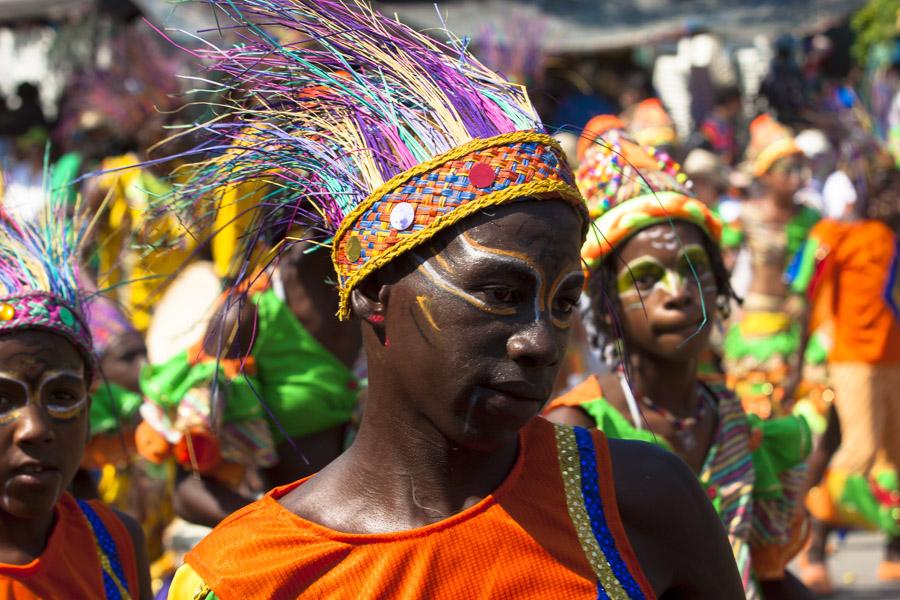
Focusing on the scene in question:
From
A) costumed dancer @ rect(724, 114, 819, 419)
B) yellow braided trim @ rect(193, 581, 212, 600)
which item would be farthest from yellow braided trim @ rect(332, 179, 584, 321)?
costumed dancer @ rect(724, 114, 819, 419)

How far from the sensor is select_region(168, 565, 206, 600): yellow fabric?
7.91 feet

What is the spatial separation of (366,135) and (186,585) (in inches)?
33.1

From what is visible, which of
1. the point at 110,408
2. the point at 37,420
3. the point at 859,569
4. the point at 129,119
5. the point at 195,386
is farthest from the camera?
the point at 129,119

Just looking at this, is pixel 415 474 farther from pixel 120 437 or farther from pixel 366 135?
pixel 120 437

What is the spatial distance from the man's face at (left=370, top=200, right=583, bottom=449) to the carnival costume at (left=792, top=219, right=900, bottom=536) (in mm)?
7105

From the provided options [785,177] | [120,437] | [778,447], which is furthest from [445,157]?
[785,177]

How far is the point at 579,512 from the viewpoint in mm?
2443

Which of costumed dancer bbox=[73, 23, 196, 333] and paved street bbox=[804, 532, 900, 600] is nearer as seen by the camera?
costumed dancer bbox=[73, 23, 196, 333]

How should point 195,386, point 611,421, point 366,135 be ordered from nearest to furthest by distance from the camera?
point 366,135, point 611,421, point 195,386

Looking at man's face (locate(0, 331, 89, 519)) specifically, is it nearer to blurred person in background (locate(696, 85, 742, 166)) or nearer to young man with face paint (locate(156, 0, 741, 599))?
young man with face paint (locate(156, 0, 741, 599))

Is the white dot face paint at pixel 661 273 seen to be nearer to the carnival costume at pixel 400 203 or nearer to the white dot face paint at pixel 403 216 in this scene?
the carnival costume at pixel 400 203

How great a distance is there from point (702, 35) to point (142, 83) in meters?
7.15

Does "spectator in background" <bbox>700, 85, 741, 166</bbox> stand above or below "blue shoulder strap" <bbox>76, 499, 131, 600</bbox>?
below

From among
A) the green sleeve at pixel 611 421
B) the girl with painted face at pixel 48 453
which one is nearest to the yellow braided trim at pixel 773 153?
the green sleeve at pixel 611 421
